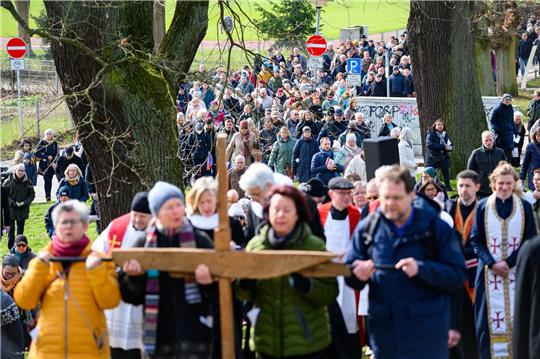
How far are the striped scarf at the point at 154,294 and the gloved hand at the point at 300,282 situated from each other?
0.65m

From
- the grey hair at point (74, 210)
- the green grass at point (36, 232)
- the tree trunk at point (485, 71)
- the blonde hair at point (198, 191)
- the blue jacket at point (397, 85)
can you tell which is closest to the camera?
the grey hair at point (74, 210)

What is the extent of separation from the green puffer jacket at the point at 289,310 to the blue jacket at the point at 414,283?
0.31 metres

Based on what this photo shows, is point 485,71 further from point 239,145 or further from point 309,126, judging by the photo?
point 239,145

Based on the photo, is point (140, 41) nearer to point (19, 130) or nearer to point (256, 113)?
point (256, 113)

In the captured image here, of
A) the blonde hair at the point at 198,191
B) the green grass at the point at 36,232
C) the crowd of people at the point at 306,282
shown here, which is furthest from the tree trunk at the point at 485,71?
the blonde hair at the point at 198,191

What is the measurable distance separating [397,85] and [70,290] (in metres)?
25.4

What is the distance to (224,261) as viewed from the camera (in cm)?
702

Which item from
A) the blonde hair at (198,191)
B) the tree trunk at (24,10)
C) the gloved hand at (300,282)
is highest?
the tree trunk at (24,10)

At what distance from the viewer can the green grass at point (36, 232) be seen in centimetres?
2065

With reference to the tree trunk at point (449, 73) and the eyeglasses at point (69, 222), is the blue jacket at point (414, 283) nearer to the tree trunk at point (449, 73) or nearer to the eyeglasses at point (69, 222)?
the eyeglasses at point (69, 222)

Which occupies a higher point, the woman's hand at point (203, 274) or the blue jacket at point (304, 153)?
the blue jacket at point (304, 153)

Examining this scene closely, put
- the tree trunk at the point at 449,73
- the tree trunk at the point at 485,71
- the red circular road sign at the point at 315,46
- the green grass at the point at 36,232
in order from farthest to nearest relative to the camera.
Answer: the tree trunk at the point at 485,71, the red circular road sign at the point at 315,46, the tree trunk at the point at 449,73, the green grass at the point at 36,232

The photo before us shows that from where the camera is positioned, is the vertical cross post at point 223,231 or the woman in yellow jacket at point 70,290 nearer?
the vertical cross post at point 223,231

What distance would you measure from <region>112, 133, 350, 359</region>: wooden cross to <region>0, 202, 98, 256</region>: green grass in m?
13.2
